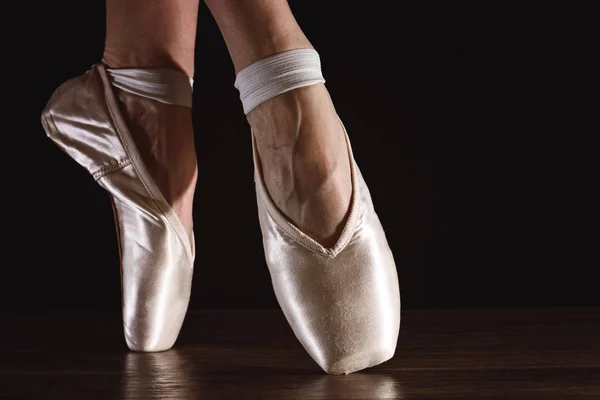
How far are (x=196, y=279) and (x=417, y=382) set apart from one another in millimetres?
732

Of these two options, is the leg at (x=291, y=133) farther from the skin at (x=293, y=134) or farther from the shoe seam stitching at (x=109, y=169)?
the shoe seam stitching at (x=109, y=169)

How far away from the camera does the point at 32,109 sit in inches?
49.4

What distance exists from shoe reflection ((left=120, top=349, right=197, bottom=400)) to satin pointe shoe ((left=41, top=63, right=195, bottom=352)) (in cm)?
4

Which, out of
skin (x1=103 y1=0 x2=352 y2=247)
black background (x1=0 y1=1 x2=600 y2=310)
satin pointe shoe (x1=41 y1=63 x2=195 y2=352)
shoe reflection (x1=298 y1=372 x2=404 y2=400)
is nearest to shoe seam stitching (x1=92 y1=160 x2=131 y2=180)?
satin pointe shoe (x1=41 y1=63 x2=195 y2=352)

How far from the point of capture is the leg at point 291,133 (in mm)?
657

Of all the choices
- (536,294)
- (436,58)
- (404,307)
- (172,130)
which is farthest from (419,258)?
(172,130)

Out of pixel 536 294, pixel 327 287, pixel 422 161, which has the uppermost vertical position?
pixel 327 287

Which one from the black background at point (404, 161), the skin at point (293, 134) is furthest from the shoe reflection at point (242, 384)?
the black background at point (404, 161)

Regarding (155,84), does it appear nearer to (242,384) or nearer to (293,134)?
(293,134)

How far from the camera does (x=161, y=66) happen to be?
82 centimetres

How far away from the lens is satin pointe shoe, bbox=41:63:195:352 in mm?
762

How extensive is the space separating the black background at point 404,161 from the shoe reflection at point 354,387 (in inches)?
25.3

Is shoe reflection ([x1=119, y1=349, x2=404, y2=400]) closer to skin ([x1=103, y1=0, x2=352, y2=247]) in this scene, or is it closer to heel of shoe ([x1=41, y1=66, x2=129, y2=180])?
skin ([x1=103, y1=0, x2=352, y2=247])

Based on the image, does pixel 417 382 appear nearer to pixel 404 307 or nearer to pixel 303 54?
pixel 303 54
